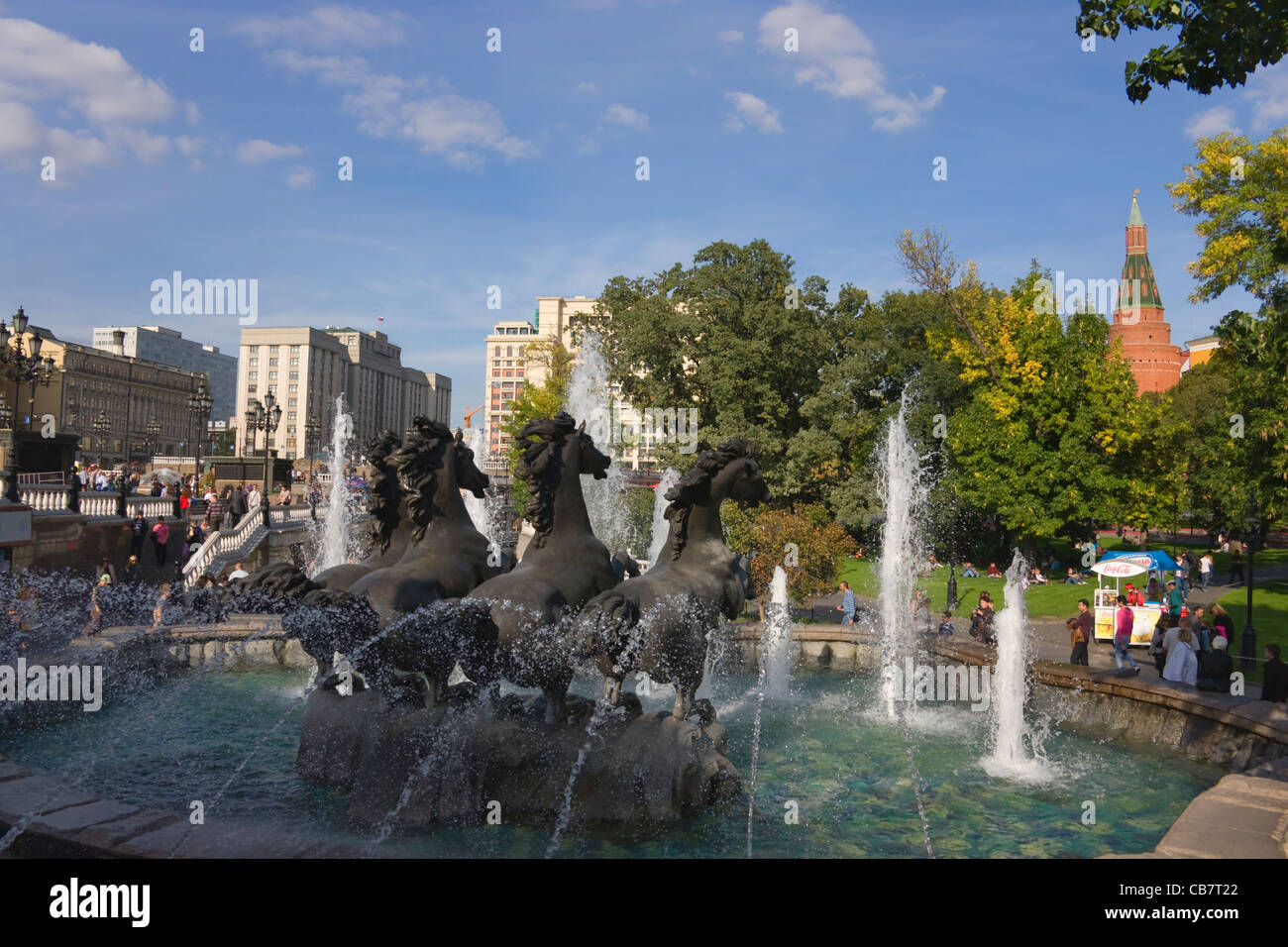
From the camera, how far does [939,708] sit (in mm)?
13273

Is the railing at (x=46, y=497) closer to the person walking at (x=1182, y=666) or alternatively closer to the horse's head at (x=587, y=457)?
the horse's head at (x=587, y=457)

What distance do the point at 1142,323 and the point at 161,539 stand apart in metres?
115

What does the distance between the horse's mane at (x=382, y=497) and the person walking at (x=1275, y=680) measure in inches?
432

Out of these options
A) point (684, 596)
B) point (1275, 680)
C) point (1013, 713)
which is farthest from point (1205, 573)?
point (684, 596)

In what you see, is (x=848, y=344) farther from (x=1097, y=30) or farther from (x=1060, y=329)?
(x=1097, y=30)

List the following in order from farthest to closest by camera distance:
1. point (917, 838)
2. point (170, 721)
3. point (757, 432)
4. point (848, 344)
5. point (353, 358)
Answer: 1. point (353, 358)
2. point (848, 344)
3. point (757, 432)
4. point (170, 721)
5. point (917, 838)

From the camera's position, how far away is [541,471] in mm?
8867

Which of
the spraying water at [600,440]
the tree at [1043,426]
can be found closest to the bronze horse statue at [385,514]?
the spraying water at [600,440]

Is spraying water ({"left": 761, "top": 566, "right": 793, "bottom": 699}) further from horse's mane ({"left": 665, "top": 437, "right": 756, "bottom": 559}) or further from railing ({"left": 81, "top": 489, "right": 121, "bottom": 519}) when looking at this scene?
railing ({"left": 81, "top": 489, "right": 121, "bottom": 519})

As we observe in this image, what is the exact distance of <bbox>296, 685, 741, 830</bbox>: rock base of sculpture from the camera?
758cm

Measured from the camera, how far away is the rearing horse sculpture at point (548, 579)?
7691 millimetres

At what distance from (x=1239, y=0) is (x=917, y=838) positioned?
8734mm

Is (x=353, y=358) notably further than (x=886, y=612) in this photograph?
Yes

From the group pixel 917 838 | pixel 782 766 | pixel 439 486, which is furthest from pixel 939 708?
pixel 439 486
